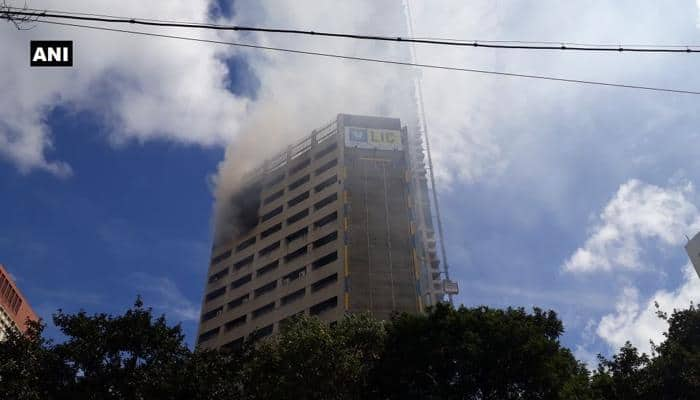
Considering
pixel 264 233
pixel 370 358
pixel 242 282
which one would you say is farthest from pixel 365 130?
pixel 370 358

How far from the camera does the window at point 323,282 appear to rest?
6538 centimetres

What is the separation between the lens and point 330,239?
70000 millimetres

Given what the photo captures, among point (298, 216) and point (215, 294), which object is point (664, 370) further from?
point (215, 294)

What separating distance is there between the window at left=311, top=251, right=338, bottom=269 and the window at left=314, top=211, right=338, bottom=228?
509 centimetres

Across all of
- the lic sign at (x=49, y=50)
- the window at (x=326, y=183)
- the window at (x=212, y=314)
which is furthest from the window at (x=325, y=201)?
the lic sign at (x=49, y=50)

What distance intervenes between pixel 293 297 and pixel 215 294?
604 inches

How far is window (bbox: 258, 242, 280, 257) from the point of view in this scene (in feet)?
250

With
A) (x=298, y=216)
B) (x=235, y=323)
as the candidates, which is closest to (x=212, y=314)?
(x=235, y=323)

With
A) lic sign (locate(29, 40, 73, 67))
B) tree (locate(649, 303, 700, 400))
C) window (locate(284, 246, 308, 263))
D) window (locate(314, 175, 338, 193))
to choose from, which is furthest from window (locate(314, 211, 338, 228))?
lic sign (locate(29, 40, 73, 67))

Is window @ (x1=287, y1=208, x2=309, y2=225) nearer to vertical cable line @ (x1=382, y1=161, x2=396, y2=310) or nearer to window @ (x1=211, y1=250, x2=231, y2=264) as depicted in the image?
vertical cable line @ (x1=382, y1=161, x2=396, y2=310)

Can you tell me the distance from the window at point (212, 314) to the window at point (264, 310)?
674 centimetres

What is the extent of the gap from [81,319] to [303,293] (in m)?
43.7

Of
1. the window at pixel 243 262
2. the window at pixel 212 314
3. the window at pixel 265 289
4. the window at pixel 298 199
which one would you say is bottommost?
the window at pixel 212 314

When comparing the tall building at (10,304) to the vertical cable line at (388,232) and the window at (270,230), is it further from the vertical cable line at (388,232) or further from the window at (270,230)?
the vertical cable line at (388,232)
